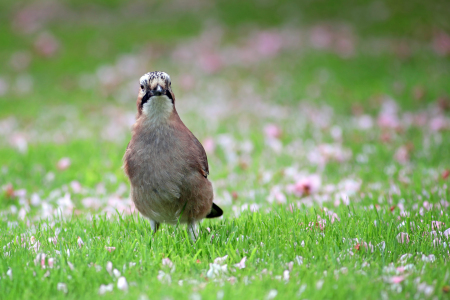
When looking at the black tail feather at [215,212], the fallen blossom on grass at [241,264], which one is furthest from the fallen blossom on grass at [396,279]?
the black tail feather at [215,212]

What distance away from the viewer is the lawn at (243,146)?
13.5 feet

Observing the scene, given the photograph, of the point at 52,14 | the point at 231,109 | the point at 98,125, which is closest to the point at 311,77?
the point at 231,109

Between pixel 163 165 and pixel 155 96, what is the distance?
2.47 feet

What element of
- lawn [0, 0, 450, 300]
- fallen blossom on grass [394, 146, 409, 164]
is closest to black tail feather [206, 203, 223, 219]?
lawn [0, 0, 450, 300]

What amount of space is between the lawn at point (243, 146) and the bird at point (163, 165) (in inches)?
11.7

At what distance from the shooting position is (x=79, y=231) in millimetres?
5184

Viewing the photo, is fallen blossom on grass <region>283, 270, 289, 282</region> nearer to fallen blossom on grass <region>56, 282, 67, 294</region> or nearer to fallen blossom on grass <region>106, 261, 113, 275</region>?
fallen blossom on grass <region>106, 261, 113, 275</region>

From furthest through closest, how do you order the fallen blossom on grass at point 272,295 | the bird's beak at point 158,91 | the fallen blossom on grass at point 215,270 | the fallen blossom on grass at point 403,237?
1. the bird's beak at point 158,91
2. the fallen blossom on grass at point 403,237
3. the fallen blossom on grass at point 215,270
4. the fallen blossom on grass at point 272,295

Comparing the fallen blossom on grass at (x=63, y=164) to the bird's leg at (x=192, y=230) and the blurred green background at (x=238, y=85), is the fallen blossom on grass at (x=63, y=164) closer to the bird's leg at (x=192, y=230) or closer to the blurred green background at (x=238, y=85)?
the blurred green background at (x=238, y=85)

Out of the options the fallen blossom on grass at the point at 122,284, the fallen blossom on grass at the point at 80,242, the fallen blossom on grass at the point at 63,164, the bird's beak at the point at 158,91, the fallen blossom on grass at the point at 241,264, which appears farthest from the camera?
the fallen blossom on grass at the point at 63,164

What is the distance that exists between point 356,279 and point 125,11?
23745 mm

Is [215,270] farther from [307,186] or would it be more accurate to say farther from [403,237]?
[307,186]

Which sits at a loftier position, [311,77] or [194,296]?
[311,77]

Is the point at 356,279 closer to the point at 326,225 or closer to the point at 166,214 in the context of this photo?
the point at 326,225
